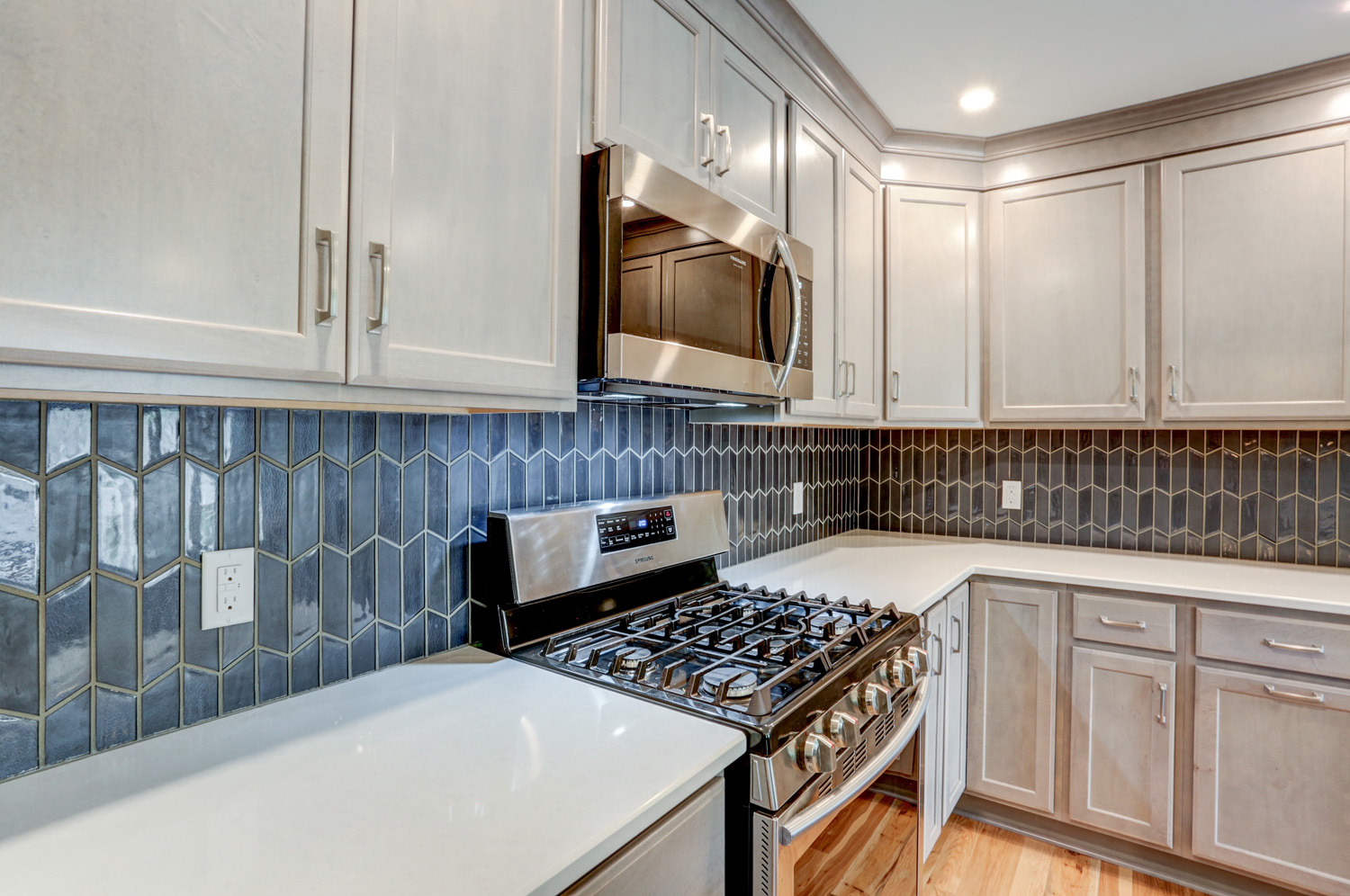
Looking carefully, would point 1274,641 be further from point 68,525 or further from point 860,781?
point 68,525

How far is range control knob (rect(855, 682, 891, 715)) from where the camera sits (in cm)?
123

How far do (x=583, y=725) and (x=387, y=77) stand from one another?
908mm

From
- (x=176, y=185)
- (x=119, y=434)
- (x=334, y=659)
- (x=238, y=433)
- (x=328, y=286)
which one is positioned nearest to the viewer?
(x=176, y=185)

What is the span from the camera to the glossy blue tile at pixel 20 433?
83 cm

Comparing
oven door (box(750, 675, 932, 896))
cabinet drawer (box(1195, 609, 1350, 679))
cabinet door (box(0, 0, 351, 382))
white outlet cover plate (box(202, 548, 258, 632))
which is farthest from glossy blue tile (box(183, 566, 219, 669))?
cabinet drawer (box(1195, 609, 1350, 679))

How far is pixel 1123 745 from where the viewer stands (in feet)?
6.68

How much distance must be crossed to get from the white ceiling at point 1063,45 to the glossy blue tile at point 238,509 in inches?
66.0

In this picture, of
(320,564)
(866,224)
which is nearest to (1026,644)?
(866,224)

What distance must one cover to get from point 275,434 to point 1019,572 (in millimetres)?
2086

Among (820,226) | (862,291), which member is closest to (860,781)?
(820,226)

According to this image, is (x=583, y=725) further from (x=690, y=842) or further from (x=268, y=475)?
(x=268, y=475)

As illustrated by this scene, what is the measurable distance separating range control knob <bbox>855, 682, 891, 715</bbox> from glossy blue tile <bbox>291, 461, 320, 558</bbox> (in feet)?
3.19

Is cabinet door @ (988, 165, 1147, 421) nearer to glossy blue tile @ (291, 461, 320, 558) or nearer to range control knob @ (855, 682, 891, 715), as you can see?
range control knob @ (855, 682, 891, 715)

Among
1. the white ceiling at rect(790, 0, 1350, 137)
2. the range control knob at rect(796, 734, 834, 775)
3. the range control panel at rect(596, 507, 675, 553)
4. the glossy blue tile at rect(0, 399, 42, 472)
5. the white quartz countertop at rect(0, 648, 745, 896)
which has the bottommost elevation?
the range control knob at rect(796, 734, 834, 775)
